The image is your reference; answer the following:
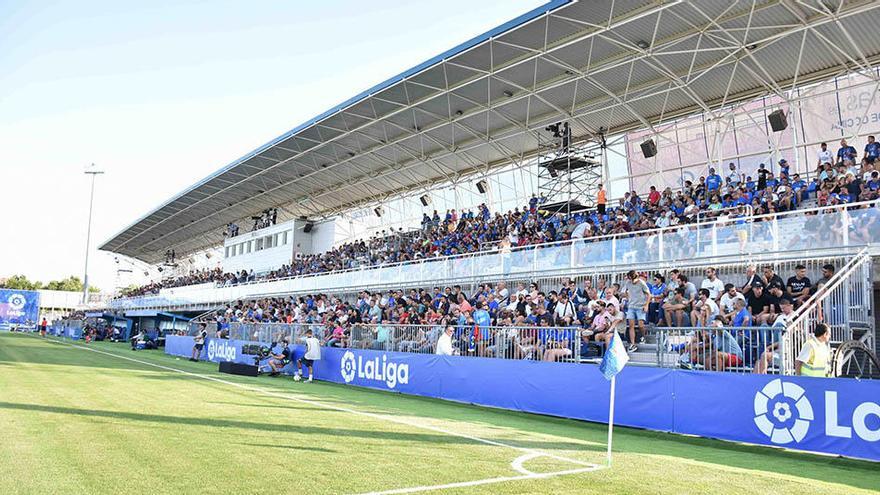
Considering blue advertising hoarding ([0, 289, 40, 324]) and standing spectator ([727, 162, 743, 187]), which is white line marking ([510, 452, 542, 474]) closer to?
standing spectator ([727, 162, 743, 187])

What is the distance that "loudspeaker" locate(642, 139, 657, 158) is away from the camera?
96.5ft

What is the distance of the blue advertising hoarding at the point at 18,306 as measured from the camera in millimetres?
75812

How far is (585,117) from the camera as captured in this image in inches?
1201

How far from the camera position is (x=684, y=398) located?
11.5 m

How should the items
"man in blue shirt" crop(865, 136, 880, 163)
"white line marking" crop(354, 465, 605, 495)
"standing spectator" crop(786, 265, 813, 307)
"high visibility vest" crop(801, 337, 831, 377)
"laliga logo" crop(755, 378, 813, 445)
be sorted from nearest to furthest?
"white line marking" crop(354, 465, 605, 495) < "laliga logo" crop(755, 378, 813, 445) < "high visibility vest" crop(801, 337, 831, 377) < "standing spectator" crop(786, 265, 813, 307) < "man in blue shirt" crop(865, 136, 880, 163)

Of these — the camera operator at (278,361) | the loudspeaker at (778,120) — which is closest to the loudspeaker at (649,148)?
the loudspeaker at (778,120)

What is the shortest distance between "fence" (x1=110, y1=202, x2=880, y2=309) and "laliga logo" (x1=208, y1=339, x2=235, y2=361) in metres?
6.40

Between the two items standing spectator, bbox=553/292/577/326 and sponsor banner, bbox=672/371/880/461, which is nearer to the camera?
sponsor banner, bbox=672/371/880/461

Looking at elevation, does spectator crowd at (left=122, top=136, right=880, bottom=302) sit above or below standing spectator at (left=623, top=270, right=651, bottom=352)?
above

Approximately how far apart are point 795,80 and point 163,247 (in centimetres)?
6828

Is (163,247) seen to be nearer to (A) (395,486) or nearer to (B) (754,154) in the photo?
(B) (754,154)

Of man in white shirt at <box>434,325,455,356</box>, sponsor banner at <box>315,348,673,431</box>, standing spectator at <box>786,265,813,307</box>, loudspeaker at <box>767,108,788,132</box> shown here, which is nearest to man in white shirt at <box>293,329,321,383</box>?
sponsor banner at <box>315,348,673,431</box>

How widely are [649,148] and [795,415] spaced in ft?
69.7

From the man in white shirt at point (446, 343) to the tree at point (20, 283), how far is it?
418ft
